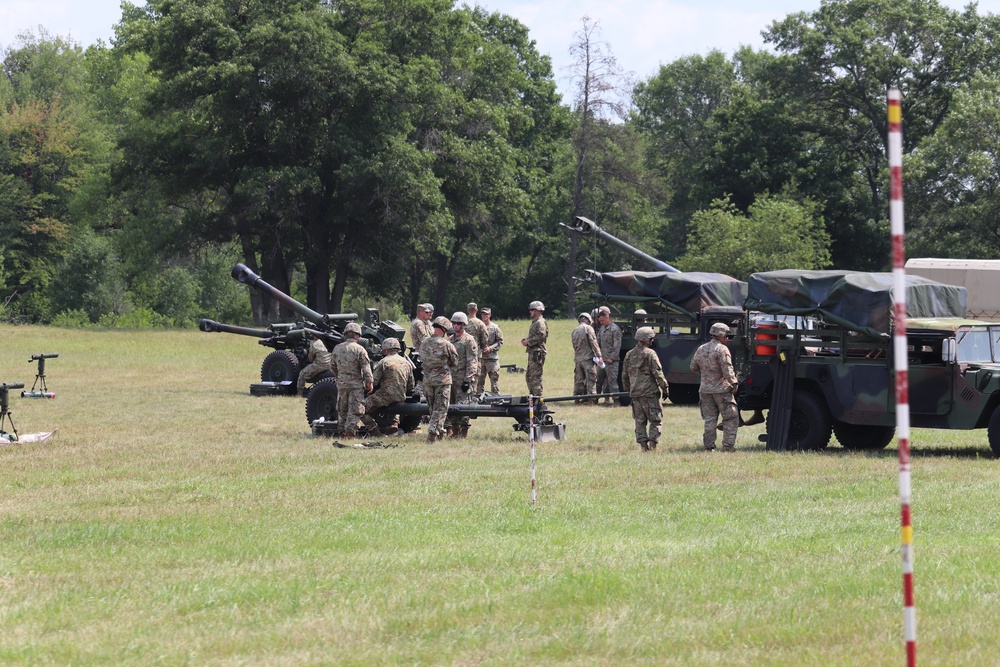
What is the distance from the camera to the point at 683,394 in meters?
25.7

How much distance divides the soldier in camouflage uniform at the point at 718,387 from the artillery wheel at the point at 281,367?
1263 centimetres

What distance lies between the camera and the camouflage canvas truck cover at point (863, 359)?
16.5 meters

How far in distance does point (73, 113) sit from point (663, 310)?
4934 centimetres

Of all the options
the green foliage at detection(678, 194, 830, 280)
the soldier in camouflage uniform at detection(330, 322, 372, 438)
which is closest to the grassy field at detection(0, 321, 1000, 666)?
the soldier in camouflage uniform at detection(330, 322, 372, 438)

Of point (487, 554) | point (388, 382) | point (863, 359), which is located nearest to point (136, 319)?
point (388, 382)

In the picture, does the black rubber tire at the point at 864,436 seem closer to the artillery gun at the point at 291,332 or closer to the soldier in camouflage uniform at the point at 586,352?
the soldier in camouflage uniform at the point at 586,352

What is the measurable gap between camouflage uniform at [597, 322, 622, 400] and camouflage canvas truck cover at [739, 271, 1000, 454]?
653 centimetres

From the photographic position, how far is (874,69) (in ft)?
204

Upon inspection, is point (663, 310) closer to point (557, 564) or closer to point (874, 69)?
point (557, 564)

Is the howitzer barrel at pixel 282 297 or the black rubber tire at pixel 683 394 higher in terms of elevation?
the howitzer barrel at pixel 282 297

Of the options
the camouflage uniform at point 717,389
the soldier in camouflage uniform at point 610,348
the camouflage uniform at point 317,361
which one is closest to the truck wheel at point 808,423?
the camouflage uniform at point 717,389

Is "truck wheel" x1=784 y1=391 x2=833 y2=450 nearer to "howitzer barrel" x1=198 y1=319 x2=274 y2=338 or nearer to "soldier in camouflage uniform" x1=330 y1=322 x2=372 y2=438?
"soldier in camouflage uniform" x1=330 y1=322 x2=372 y2=438

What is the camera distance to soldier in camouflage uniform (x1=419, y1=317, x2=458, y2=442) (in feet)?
61.2

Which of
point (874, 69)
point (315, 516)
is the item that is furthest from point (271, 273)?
point (315, 516)
